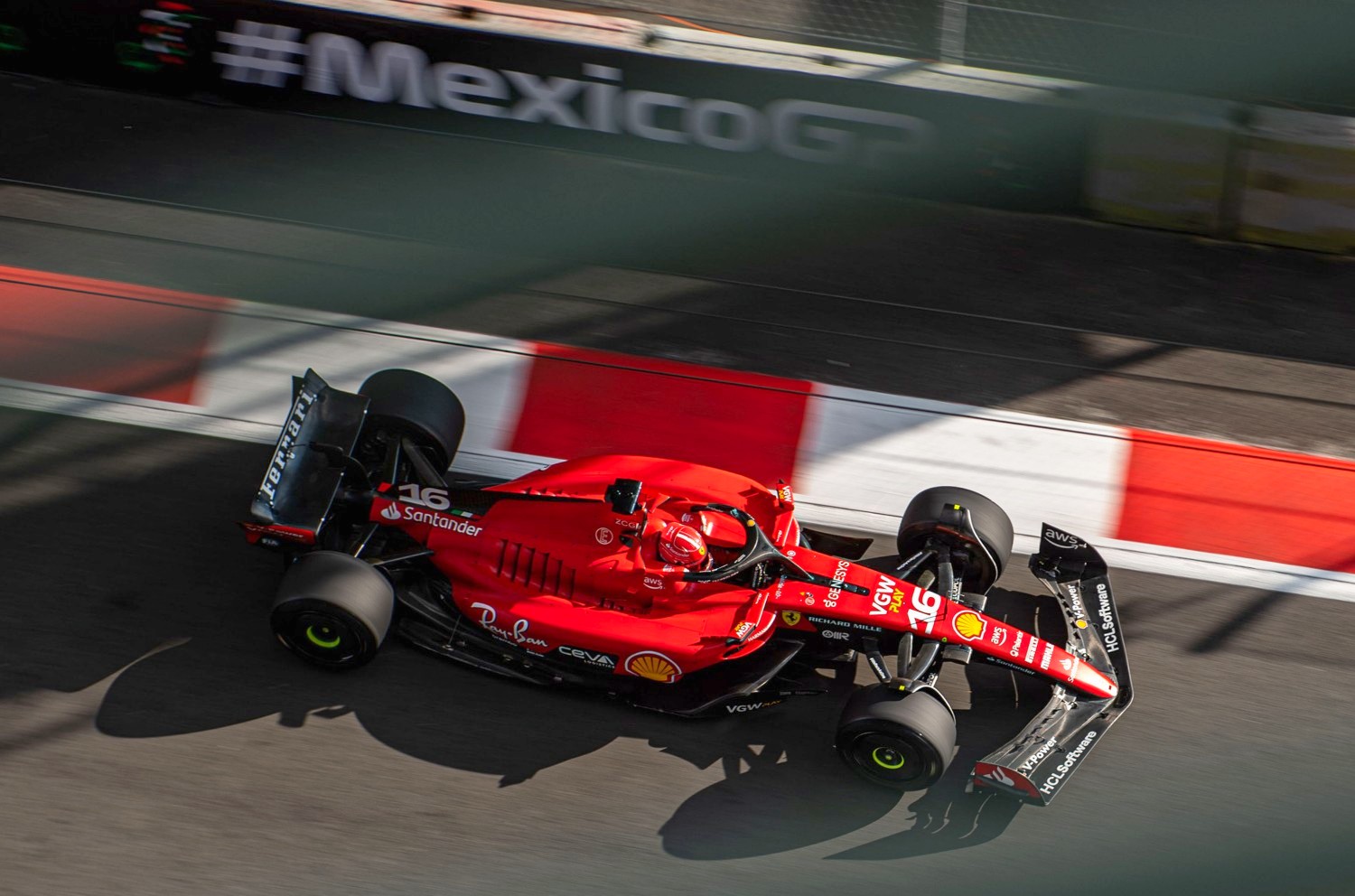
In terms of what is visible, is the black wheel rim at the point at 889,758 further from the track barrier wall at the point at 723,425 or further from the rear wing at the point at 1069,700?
the track barrier wall at the point at 723,425

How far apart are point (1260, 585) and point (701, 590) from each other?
11.3 feet

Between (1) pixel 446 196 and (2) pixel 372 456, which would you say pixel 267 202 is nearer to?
(1) pixel 446 196

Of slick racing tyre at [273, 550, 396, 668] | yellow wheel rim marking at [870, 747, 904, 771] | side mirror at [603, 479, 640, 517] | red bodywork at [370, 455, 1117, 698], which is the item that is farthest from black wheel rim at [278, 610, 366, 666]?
yellow wheel rim marking at [870, 747, 904, 771]

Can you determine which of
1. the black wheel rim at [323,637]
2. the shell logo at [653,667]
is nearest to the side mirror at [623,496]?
the shell logo at [653,667]

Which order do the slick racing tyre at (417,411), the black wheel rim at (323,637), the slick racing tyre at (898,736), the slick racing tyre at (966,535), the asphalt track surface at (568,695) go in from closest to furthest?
the slick racing tyre at (898,736) → the asphalt track surface at (568,695) → the black wheel rim at (323,637) → the slick racing tyre at (966,535) → the slick racing tyre at (417,411)

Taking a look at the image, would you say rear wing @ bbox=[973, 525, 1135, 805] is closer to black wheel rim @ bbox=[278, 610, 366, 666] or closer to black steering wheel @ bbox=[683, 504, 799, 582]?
black steering wheel @ bbox=[683, 504, 799, 582]

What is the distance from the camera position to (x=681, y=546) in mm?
5961

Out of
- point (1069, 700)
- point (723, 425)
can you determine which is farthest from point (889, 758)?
point (723, 425)

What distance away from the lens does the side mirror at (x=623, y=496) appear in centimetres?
600

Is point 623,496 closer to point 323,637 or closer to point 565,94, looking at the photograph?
point 323,637

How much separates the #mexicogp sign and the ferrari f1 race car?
12.3 ft

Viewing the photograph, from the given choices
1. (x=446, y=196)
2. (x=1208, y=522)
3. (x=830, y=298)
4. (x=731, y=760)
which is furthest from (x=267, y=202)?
(x=1208, y=522)

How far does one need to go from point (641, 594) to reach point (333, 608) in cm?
145

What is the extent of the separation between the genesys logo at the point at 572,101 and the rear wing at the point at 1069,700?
12.3 feet
